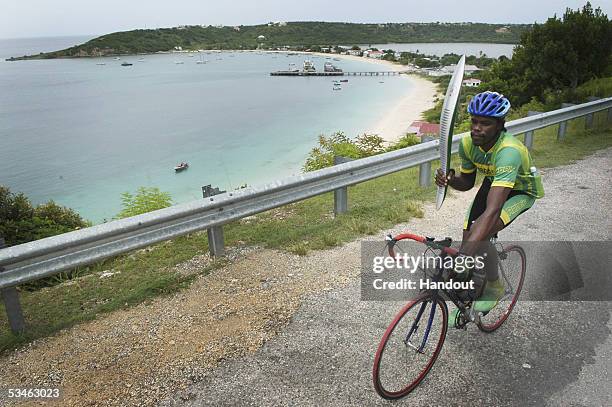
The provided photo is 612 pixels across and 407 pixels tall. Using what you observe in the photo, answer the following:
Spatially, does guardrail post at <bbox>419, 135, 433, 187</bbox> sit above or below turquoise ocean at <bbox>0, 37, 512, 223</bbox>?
above

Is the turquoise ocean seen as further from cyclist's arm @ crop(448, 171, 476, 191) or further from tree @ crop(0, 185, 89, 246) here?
cyclist's arm @ crop(448, 171, 476, 191)

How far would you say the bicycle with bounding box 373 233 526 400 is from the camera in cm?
311

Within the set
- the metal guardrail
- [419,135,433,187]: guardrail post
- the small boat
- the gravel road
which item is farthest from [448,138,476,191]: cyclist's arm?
the small boat

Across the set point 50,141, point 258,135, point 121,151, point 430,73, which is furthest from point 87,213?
point 430,73

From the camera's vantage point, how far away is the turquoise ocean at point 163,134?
1209 inches

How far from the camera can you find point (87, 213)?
25.0 m

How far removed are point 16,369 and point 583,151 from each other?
10855 mm

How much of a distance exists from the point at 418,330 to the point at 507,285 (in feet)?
3.71

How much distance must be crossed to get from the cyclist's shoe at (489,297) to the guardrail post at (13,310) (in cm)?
386

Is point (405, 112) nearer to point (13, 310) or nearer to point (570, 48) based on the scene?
point (570, 48)

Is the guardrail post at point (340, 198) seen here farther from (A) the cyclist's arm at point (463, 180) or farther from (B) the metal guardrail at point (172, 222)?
(A) the cyclist's arm at point (463, 180)

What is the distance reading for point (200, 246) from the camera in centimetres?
590

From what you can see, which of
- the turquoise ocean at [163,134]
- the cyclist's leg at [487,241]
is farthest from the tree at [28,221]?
the cyclist's leg at [487,241]

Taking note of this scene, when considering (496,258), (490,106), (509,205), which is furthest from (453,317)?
(490,106)
